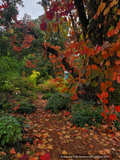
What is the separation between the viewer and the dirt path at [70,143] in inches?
70.3

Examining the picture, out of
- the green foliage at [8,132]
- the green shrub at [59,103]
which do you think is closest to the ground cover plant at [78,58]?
the green shrub at [59,103]

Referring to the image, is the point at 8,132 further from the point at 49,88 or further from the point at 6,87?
the point at 49,88

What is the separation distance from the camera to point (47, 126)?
111 inches

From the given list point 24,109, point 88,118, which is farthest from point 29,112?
point 88,118

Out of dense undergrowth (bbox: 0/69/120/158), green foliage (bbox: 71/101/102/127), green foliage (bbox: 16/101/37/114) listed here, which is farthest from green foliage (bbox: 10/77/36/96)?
green foliage (bbox: 71/101/102/127)

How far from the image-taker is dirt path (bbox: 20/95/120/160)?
5.86 feet

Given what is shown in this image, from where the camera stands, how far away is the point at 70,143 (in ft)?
6.84

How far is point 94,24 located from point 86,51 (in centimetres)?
190

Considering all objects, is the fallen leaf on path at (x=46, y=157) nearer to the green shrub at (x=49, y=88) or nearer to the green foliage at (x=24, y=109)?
the green foliage at (x=24, y=109)

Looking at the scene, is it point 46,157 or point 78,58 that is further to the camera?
point 78,58

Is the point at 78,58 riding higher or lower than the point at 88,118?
higher

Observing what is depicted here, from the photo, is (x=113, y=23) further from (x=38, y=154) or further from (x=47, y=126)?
(x=47, y=126)

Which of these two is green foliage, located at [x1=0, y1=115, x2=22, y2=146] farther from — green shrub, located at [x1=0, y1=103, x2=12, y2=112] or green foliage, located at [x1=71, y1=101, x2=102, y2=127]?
green shrub, located at [x1=0, y1=103, x2=12, y2=112]

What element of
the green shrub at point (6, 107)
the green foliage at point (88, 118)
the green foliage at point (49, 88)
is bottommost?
the green foliage at point (88, 118)
